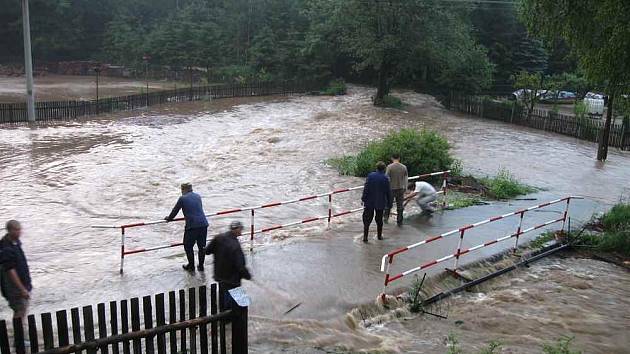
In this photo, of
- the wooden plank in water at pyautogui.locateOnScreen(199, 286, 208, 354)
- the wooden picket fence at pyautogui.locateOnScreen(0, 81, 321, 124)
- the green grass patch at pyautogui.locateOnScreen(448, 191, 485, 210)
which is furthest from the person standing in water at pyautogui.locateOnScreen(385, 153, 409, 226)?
the wooden picket fence at pyautogui.locateOnScreen(0, 81, 321, 124)

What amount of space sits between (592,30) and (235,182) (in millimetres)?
10590

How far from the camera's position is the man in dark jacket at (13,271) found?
279 inches

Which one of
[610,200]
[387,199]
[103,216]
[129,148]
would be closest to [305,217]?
[387,199]

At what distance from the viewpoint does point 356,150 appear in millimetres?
23984

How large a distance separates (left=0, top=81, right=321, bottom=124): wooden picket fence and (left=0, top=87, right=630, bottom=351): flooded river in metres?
1.63

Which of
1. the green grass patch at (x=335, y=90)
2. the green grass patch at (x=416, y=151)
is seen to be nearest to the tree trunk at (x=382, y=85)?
the green grass patch at (x=335, y=90)

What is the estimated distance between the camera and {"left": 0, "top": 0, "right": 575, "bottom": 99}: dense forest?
121 ft

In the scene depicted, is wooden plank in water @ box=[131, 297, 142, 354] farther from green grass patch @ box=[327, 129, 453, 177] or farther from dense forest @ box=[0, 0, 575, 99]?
dense forest @ box=[0, 0, 575, 99]

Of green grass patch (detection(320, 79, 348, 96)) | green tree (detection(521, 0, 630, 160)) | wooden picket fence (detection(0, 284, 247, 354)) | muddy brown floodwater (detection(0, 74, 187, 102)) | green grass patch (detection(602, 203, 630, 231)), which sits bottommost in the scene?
green grass patch (detection(602, 203, 630, 231))

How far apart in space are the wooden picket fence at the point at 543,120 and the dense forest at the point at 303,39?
279cm

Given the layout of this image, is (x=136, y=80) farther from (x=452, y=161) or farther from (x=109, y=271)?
(x=109, y=271)

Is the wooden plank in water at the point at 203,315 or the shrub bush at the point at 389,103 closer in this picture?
the wooden plank in water at the point at 203,315

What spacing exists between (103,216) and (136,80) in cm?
4454

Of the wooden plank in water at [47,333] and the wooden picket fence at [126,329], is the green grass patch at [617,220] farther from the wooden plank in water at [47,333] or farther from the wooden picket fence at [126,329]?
the wooden plank in water at [47,333]
